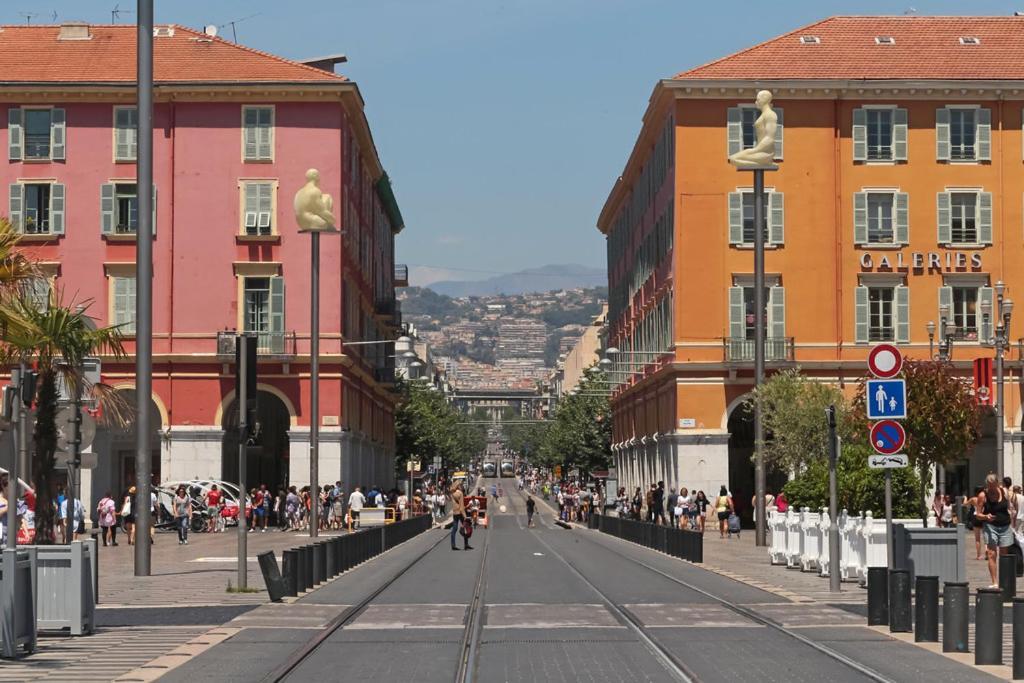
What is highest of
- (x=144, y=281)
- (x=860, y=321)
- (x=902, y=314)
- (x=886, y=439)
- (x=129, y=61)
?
(x=129, y=61)

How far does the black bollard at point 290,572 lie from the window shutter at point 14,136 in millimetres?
44795

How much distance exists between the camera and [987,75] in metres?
68.4

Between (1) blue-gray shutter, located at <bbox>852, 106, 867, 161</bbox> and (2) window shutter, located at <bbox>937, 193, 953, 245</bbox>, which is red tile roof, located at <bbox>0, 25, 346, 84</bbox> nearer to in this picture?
(1) blue-gray shutter, located at <bbox>852, 106, 867, 161</bbox>

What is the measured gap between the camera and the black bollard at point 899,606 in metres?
21.2

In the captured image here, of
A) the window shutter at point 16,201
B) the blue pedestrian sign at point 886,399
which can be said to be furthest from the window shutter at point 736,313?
the blue pedestrian sign at point 886,399

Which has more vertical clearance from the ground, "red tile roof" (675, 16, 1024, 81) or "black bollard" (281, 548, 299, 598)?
"red tile roof" (675, 16, 1024, 81)

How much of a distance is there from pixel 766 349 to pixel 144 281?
3724 centimetres

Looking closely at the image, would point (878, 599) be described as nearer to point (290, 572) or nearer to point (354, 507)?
point (290, 572)

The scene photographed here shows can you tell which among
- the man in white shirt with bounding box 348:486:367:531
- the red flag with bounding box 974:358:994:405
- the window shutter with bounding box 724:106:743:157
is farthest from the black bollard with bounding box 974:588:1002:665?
the window shutter with bounding box 724:106:743:157

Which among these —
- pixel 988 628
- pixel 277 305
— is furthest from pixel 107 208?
pixel 988 628

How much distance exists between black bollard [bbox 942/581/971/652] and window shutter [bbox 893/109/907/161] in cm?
5116

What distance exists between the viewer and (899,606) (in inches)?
834

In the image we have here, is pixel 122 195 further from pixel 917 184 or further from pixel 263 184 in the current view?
pixel 917 184

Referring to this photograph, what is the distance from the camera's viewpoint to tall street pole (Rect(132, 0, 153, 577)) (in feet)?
108
